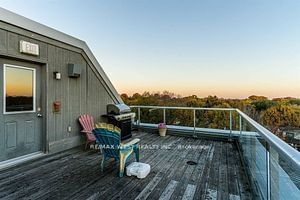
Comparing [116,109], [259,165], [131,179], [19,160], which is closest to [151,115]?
[116,109]

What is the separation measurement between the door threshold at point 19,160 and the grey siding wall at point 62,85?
25 centimetres

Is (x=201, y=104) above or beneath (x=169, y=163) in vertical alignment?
above

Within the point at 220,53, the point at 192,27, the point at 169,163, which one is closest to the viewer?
the point at 169,163

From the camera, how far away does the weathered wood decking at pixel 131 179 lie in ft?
8.06

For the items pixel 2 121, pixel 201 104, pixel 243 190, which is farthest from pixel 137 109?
pixel 243 190

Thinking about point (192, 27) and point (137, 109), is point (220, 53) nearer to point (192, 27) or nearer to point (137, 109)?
point (192, 27)

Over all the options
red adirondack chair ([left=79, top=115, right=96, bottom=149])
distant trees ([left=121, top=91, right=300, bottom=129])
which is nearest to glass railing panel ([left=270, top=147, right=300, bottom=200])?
distant trees ([left=121, top=91, right=300, bottom=129])

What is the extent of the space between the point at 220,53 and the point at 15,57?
829 centimetres

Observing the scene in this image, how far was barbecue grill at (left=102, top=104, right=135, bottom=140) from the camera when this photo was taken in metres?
5.50

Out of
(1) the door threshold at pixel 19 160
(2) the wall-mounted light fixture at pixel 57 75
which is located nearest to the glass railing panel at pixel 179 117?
(2) the wall-mounted light fixture at pixel 57 75

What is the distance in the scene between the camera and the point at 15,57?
3.48 meters

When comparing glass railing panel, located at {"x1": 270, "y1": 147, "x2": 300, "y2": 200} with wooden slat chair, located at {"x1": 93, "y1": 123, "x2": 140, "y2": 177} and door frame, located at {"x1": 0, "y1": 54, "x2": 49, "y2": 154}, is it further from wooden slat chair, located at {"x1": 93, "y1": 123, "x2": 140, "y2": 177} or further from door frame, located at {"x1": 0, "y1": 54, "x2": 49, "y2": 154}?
door frame, located at {"x1": 0, "y1": 54, "x2": 49, "y2": 154}

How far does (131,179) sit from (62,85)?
3.12 meters

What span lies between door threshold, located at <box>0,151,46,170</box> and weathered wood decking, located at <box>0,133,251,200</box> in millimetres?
228
